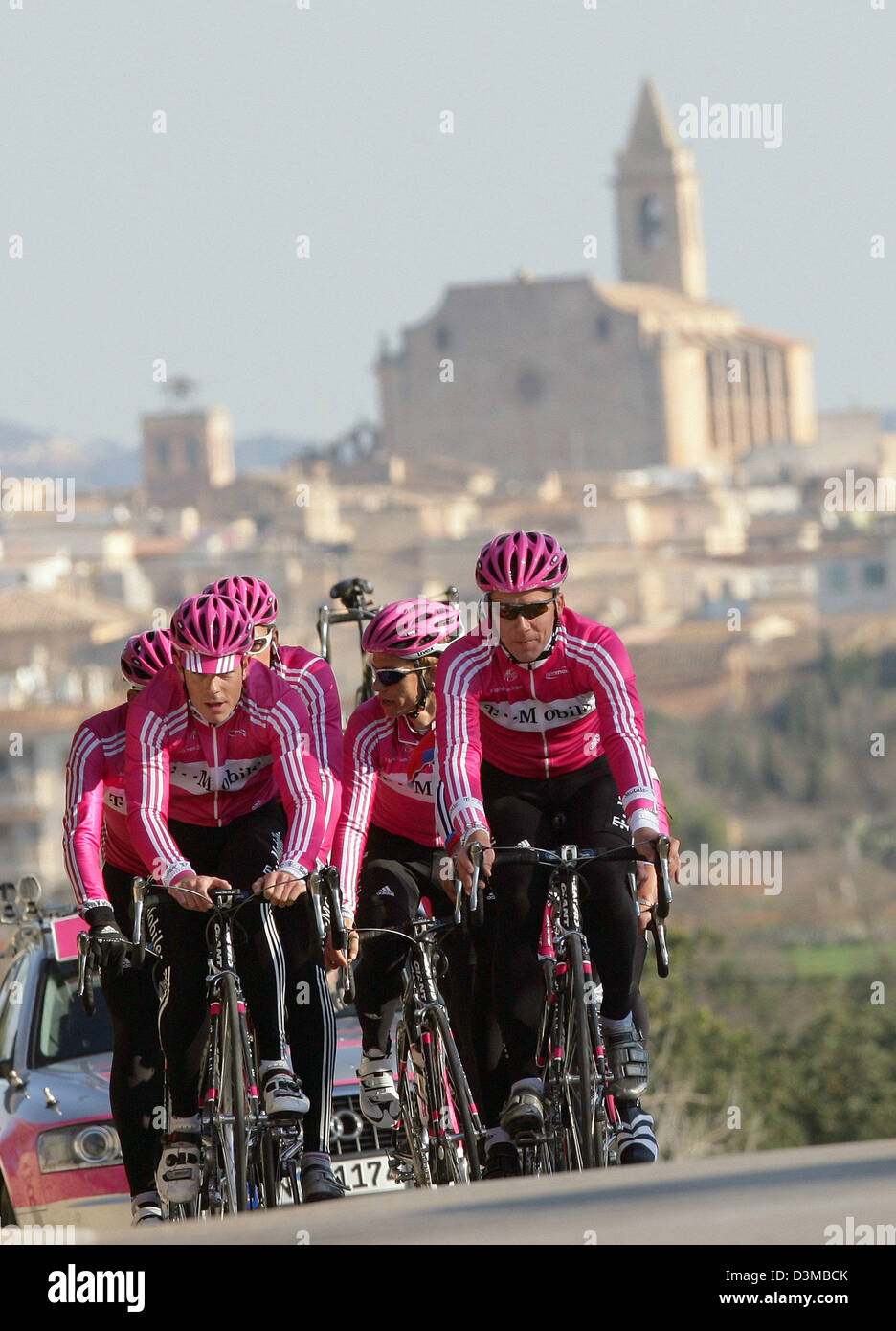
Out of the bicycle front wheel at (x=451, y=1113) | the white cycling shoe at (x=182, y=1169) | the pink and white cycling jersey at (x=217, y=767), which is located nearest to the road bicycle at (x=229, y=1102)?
the white cycling shoe at (x=182, y=1169)

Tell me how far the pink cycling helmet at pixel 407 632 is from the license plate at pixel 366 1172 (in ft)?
6.52

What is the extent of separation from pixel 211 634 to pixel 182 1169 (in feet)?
4.69

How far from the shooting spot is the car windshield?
9.15m

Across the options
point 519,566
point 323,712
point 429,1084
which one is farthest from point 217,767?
point 429,1084

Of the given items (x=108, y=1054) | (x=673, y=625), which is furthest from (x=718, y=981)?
(x=673, y=625)

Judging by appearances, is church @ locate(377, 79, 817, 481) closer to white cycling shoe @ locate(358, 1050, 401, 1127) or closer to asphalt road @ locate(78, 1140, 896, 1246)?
white cycling shoe @ locate(358, 1050, 401, 1127)

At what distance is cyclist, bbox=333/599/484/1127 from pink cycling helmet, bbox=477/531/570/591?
0.53 m

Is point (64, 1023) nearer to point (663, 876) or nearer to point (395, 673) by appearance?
point (395, 673)

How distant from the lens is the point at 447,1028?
730cm

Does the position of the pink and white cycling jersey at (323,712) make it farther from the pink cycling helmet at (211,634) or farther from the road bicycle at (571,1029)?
the road bicycle at (571,1029)

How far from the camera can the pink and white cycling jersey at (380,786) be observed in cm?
753

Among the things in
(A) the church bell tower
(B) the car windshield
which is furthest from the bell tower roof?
(B) the car windshield

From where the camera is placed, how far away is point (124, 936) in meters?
7.18

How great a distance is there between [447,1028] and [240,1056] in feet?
2.39
